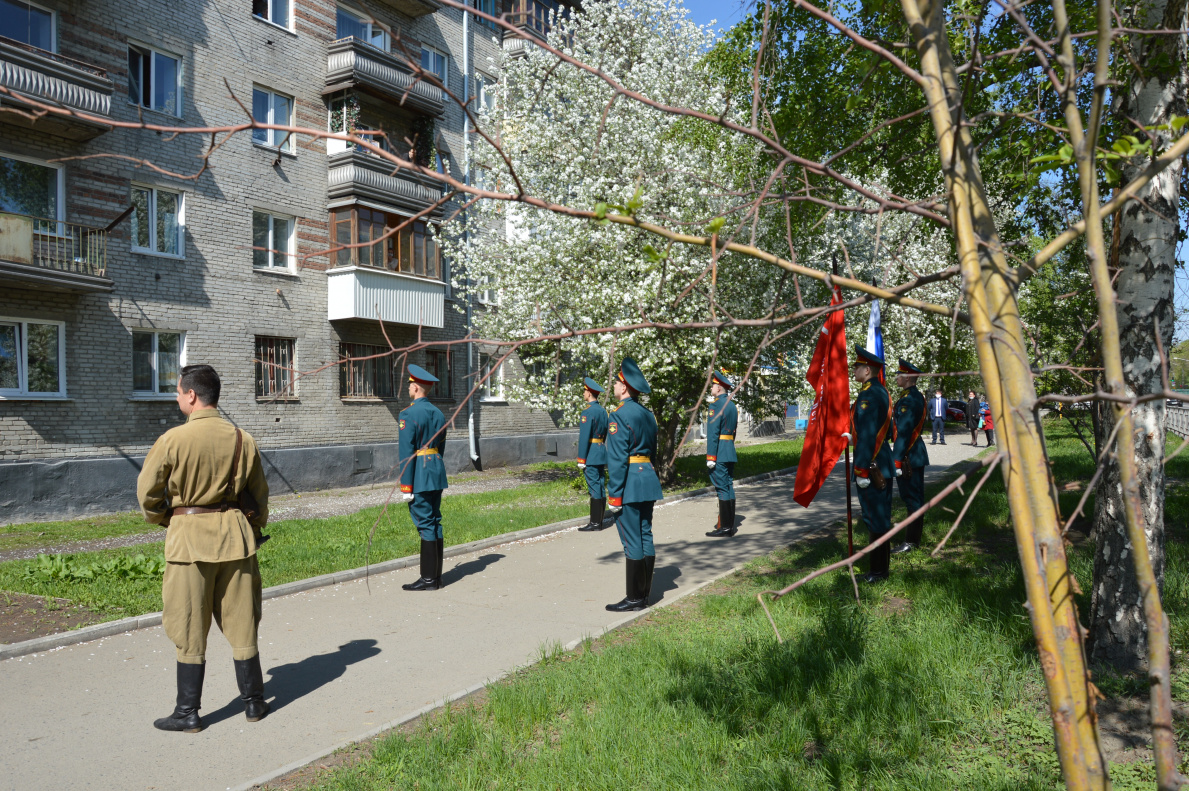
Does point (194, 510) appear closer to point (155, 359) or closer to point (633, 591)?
point (633, 591)

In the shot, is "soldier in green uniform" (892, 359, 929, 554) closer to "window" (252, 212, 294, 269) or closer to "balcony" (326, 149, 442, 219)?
"balcony" (326, 149, 442, 219)

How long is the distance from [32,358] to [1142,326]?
53.5 ft

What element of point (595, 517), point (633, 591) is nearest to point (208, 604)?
point (633, 591)

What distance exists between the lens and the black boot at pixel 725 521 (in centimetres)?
1073

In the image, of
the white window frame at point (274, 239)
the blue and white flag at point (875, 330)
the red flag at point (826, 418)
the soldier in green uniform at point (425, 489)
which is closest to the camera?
the red flag at point (826, 418)

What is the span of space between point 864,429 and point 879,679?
3.91m

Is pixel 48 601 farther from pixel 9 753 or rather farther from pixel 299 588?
pixel 9 753

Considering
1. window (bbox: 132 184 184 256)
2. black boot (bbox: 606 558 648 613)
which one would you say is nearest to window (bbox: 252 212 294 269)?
window (bbox: 132 184 184 256)

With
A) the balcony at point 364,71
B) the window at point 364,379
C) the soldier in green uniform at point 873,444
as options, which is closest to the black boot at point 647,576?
the soldier in green uniform at point 873,444

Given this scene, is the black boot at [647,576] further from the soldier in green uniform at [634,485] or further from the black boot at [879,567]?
the black boot at [879,567]

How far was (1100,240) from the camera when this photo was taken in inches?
58.5

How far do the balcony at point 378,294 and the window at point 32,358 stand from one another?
19.8ft

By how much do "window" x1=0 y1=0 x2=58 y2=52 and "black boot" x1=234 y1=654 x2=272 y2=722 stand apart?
1419 cm

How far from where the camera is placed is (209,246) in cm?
1705
